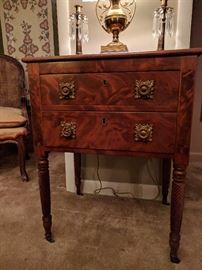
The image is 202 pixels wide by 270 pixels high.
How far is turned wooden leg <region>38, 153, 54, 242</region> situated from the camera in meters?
0.99

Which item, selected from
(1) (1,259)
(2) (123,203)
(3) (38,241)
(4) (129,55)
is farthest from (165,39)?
(1) (1,259)

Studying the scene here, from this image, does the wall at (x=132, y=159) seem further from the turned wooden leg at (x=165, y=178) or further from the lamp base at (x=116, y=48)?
the lamp base at (x=116, y=48)

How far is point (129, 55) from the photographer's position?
777 mm

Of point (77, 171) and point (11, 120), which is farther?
point (11, 120)

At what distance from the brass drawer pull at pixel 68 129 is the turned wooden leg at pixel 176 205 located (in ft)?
1.47

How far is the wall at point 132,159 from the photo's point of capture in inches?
49.1

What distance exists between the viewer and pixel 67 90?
867 millimetres

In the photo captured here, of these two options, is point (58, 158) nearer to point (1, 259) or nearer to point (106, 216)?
point (106, 216)

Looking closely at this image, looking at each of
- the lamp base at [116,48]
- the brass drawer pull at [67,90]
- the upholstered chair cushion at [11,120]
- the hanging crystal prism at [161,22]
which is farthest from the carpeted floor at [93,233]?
the hanging crystal prism at [161,22]

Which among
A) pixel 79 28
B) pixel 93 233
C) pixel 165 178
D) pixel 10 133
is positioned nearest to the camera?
pixel 93 233

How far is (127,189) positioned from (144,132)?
2.70 feet

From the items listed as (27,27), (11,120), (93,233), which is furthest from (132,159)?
(27,27)

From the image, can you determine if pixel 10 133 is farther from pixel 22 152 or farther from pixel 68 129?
pixel 68 129

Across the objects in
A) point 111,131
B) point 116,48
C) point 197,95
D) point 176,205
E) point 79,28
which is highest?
point 79,28
